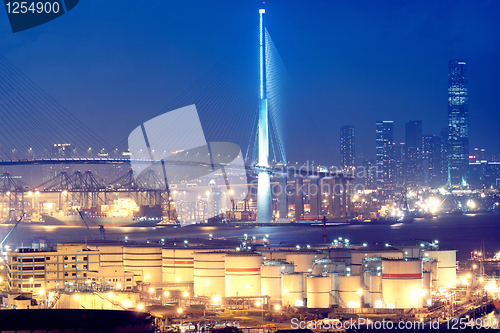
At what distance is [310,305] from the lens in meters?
9.50

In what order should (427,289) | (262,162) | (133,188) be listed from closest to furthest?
(427,289) < (262,162) < (133,188)

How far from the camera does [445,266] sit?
11938 mm

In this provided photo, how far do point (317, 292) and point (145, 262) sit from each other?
3.51 m

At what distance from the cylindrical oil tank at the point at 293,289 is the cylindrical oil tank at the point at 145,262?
267 centimetres

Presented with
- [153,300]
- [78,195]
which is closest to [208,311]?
[153,300]

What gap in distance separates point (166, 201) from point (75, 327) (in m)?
34.2

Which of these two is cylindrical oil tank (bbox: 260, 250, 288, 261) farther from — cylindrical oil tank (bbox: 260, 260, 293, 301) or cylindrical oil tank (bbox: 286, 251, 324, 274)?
cylindrical oil tank (bbox: 260, 260, 293, 301)

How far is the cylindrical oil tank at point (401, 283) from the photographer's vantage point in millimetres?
9449

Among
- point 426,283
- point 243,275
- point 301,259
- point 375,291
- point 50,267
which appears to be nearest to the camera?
point 375,291

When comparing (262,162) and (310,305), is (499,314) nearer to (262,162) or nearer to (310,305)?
(310,305)

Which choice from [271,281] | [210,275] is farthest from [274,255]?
[271,281]

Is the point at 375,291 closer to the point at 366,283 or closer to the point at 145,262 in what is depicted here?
the point at 366,283

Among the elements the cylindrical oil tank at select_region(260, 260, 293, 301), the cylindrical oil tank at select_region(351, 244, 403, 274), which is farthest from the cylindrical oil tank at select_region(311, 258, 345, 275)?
the cylindrical oil tank at select_region(260, 260, 293, 301)

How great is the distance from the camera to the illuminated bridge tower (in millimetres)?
24266
